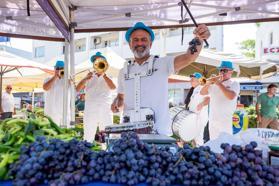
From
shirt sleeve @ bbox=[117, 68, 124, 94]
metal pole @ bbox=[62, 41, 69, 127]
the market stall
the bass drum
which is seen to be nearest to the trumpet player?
metal pole @ bbox=[62, 41, 69, 127]

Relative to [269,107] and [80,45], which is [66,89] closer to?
[269,107]

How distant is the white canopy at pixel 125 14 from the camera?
371cm

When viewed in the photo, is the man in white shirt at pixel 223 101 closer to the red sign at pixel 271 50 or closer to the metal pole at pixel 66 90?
the metal pole at pixel 66 90

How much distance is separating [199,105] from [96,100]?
5.76ft

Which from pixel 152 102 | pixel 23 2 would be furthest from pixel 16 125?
pixel 23 2

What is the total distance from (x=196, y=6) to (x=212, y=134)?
5.60 ft

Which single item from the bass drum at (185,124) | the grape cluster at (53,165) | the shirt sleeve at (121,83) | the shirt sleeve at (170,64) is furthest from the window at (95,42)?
the grape cluster at (53,165)

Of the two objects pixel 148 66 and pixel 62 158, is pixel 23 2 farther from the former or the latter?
pixel 62 158

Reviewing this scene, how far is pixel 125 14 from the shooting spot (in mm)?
3967

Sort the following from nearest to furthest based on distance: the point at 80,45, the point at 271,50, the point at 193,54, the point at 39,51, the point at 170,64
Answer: the point at 193,54 < the point at 170,64 < the point at 271,50 < the point at 80,45 < the point at 39,51

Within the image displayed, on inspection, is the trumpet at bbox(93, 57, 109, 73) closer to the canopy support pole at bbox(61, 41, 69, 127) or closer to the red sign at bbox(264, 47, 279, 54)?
the canopy support pole at bbox(61, 41, 69, 127)

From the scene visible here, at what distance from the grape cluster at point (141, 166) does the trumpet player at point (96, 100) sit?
11.3 feet

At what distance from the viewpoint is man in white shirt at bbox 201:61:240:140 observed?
3947 millimetres

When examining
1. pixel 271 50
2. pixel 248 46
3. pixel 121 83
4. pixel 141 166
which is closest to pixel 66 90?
pixel 121 83
